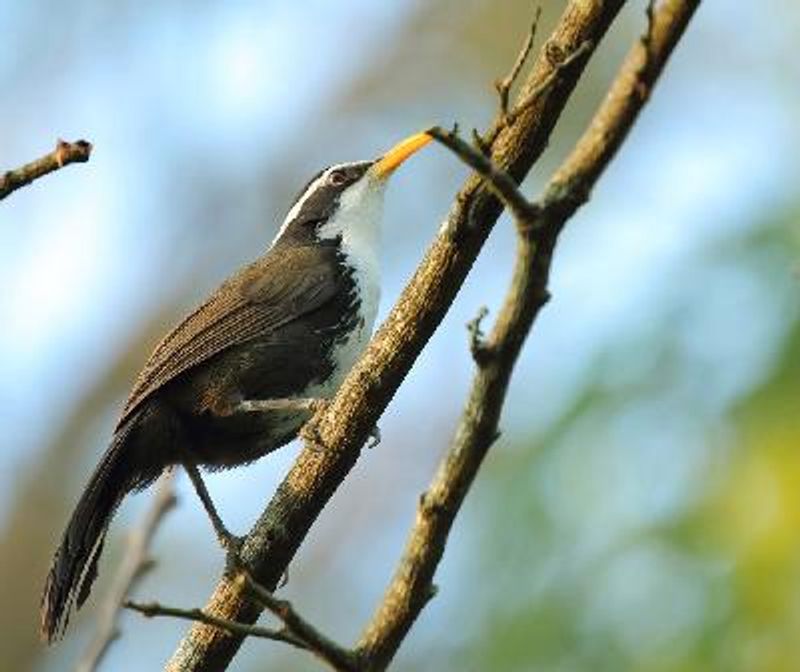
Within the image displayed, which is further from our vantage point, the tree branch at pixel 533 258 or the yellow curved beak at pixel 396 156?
the yellow curved beak at pixel 396 156

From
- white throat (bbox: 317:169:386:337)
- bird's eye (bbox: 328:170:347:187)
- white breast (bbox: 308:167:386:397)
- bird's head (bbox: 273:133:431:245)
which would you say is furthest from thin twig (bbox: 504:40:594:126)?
bird's eye (bbox: 328:170:347:187)

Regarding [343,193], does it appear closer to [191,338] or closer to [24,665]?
[191,338]

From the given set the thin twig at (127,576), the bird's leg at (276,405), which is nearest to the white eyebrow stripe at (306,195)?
the bird's leg at (276,405)

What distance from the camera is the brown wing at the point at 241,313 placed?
6258 mm

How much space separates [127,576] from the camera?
3.94 meters

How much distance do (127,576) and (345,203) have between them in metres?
3.54

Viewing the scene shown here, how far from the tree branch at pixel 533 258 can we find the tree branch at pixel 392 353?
68 cm

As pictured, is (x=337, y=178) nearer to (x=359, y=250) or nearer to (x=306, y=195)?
(x=306, y=195)

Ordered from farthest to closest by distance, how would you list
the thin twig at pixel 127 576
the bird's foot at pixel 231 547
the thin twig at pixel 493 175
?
the bird's foot at pixel 231 547, the thin twig at pixel 127 576, the thin twig at pixel 493 175

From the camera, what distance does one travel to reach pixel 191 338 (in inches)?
249

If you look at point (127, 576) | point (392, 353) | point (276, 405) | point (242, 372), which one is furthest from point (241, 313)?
point (127, 576)

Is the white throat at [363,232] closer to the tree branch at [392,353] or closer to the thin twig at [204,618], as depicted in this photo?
the tree branch at [392,353]

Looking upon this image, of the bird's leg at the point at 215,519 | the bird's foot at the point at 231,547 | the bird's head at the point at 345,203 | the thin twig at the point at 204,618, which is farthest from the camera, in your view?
the bird's head at the point at 345,203

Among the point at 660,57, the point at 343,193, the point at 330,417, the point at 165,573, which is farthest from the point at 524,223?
the point at 165,573
